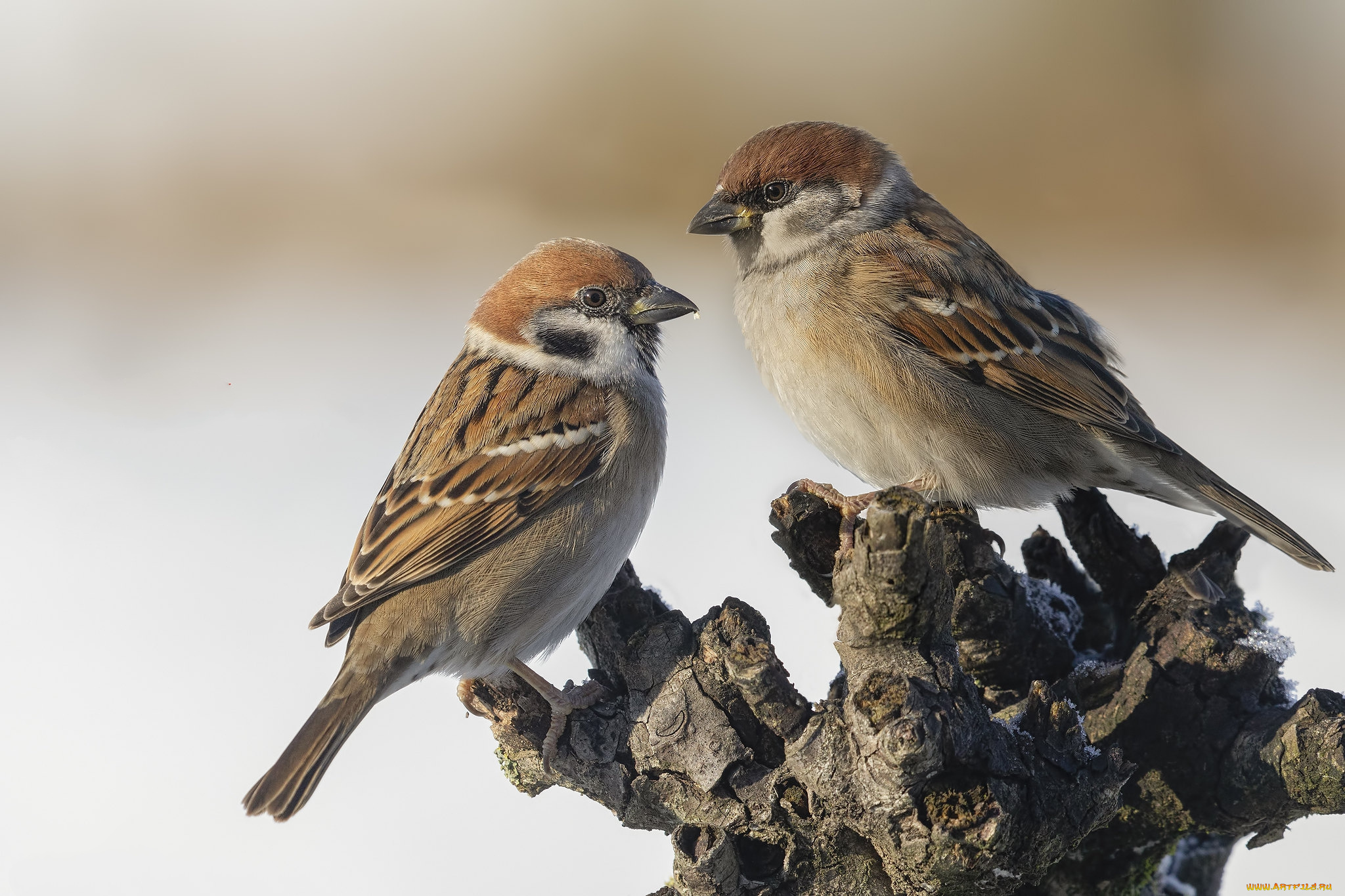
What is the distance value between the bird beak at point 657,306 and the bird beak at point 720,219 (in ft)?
0.74

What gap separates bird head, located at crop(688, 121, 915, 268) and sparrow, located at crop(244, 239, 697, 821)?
346 mm

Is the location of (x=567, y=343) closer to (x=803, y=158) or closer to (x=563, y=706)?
(x=803, y=158)

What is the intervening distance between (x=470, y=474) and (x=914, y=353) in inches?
45.7

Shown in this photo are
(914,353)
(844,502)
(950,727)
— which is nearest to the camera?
(950,727)

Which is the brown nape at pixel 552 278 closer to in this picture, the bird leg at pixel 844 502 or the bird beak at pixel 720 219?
the bird beak at pixel 720 219

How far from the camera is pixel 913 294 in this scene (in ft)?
9.40

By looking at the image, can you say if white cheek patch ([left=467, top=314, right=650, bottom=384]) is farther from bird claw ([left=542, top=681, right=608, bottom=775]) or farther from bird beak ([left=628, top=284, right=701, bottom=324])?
bird claw ([left=542, top=681, right=608, bottom=775])

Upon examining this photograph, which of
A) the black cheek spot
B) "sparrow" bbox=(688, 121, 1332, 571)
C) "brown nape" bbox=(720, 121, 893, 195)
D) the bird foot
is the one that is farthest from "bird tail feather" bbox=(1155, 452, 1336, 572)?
the bird foot

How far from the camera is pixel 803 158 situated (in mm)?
2945

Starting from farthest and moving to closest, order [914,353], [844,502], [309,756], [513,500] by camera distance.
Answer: [914,353] → [513,500] → [844,502] → [309,756]

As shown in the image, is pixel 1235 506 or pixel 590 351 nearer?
pixel 1235 506

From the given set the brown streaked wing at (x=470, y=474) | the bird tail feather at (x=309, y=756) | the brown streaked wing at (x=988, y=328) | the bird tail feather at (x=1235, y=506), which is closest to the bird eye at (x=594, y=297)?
the brown streaked wing at (x=470, y=474)

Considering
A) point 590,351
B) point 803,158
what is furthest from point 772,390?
point 803,158

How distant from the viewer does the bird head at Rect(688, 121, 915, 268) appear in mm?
2916
